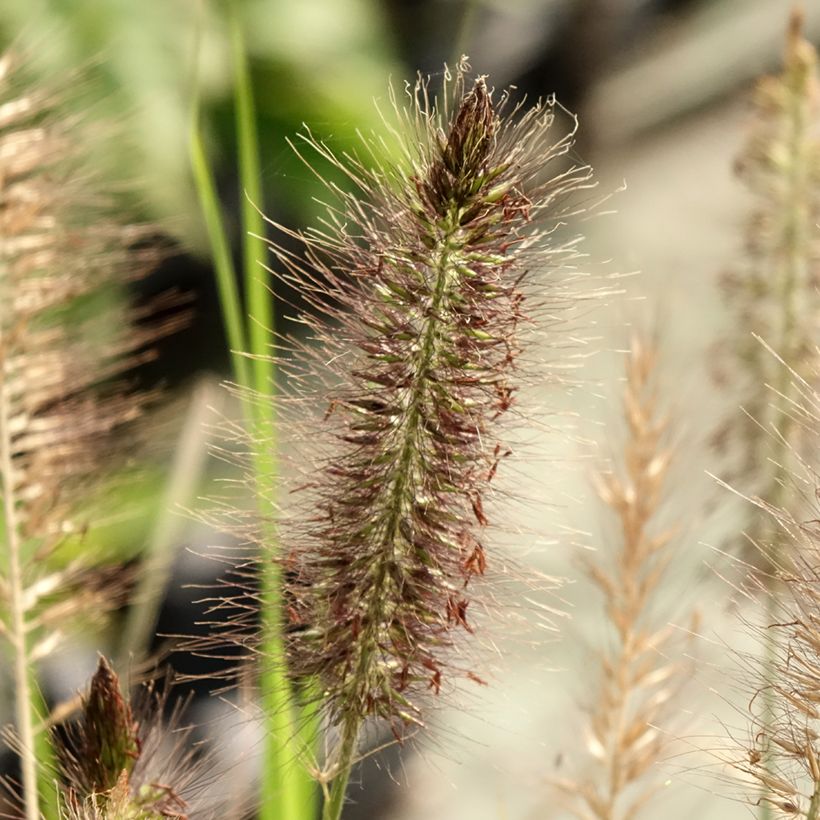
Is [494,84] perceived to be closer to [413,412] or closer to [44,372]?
[44,372]

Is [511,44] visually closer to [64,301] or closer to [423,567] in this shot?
[64,301]

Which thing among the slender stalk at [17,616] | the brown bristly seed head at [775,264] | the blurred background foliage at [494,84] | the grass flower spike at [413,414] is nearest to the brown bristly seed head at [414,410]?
the grass flower spike at [413,414]

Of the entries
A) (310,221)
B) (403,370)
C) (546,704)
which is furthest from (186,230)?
(403,370)

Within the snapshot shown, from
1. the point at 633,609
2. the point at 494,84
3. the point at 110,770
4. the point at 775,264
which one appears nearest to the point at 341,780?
the point at 110,770

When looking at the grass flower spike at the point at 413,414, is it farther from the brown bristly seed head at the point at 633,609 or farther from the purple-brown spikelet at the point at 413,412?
the brown bristly seed head at the point at 633,609

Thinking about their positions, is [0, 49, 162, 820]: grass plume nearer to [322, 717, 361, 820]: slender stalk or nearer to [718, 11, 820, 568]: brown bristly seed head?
[322, 717, 361, 820]: slender stalk

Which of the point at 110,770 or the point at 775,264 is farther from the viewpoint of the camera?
the point at 775,264

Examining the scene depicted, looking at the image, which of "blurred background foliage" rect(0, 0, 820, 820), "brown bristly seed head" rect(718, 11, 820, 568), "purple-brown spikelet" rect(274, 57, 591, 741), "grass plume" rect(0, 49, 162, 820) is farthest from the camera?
"blurred background foliage" rect(0, 0, 820, 820)

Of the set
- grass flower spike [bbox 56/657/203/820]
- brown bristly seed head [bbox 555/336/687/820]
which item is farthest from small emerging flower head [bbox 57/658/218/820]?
brown bristly seed head [bbox 555/336/687/820]

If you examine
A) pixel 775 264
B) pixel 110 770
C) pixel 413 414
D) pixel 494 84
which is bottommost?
pixel 110 770
